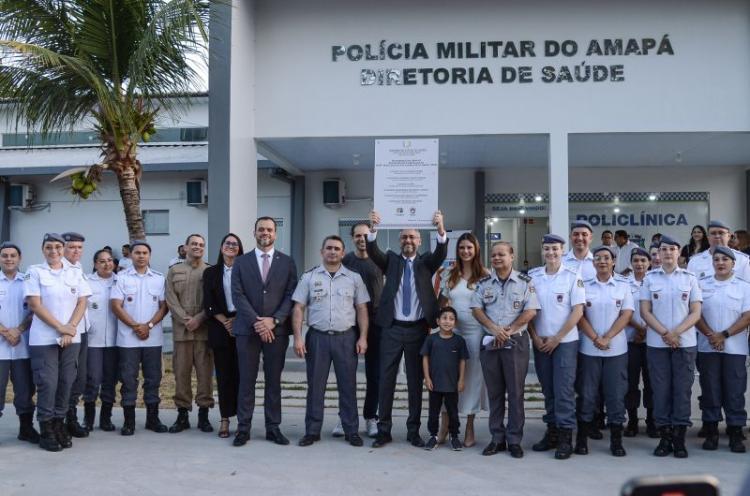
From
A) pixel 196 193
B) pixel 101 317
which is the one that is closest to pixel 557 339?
pixel 101 317

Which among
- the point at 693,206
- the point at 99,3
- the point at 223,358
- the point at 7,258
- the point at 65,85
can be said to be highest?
the point at 99,3

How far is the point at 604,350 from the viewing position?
6004mm

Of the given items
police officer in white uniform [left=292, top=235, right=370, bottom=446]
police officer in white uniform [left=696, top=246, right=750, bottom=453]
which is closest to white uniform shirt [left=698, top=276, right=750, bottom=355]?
police officer in white uniform [left=696, top=246, right=750, bottom=453]

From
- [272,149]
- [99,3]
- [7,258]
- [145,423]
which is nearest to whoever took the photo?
[7,258]

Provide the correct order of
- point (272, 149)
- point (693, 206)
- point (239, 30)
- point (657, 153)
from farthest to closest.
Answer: point (693, 206), point (657, 153), point (272, 149), point (239, 30)

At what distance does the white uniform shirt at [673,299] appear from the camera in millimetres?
6023

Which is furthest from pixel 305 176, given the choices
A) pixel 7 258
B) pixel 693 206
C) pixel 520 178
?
pixel 7 258

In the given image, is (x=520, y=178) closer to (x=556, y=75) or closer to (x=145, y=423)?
(x=556, y=75)

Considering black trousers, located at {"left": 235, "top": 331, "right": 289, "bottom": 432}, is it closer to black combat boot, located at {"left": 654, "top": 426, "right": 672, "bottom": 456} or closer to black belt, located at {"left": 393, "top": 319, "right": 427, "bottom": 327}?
black belt, located at {"left": 393, "top": 319, "right": 427, "bottom": 327}

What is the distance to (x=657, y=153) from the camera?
516 inches

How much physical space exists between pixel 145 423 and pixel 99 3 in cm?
506

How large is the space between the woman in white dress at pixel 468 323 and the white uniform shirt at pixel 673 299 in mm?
1519

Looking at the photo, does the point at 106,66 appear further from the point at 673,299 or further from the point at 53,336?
the point at 673,299

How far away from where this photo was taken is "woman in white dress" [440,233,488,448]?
20.5 feet
